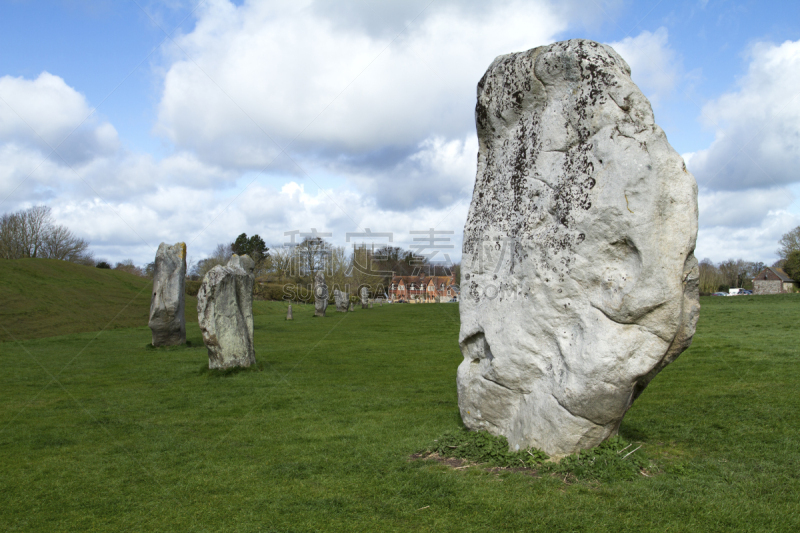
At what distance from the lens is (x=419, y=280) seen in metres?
75.5

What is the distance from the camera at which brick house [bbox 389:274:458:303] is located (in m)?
75.6

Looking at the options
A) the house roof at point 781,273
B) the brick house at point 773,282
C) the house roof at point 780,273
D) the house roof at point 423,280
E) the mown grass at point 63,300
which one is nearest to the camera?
the mown grass at point 63,300

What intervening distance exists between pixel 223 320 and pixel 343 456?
7.28 m

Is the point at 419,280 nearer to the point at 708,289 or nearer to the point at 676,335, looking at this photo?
the point at 708,289

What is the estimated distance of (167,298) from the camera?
58.0 ft

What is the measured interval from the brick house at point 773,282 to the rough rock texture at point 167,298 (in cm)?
7309

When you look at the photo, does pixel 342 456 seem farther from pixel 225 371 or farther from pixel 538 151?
pixel 225 371

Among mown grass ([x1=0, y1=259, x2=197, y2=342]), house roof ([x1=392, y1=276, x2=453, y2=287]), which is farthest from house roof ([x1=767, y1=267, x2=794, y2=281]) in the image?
mown grass ([x1=0, y1=259, x2=197, y2=342])

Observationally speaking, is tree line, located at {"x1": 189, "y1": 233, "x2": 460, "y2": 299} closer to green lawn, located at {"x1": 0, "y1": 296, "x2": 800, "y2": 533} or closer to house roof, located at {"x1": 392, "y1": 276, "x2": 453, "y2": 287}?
house roof, located at {"x1": 392, "y1": 276, "x2": 453, "y2": 287}

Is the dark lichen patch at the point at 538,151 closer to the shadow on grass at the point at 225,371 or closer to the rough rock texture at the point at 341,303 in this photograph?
the shadow on grass at the point at 225,371

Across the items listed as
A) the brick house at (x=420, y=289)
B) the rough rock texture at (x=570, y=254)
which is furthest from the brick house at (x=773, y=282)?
the rough rock texture at (x=570, y=254)

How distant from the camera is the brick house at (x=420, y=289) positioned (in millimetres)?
75562

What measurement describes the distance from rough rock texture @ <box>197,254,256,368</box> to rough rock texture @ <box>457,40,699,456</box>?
25.9 ft

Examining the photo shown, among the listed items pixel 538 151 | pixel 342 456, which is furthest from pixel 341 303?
pixel 538 151
